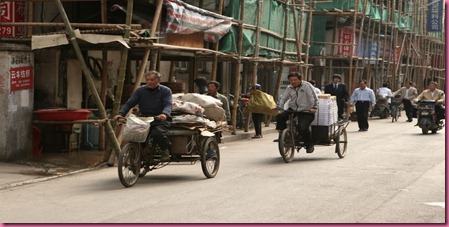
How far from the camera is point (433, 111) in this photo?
79.9 feet

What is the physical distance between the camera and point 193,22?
19.0 meters

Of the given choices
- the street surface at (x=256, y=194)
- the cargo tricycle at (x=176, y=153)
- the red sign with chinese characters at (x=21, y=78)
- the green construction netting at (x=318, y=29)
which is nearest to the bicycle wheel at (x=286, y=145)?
the street surface at (x=256, y=194)

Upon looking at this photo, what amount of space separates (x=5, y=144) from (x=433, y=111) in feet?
43.9

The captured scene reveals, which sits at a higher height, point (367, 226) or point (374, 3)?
point (374, 3)

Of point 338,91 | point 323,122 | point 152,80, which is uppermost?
point 152,80

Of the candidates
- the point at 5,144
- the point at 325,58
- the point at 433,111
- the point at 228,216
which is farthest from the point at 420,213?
the point at 325,58

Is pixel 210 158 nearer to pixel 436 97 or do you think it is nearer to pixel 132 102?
pixel 132 102

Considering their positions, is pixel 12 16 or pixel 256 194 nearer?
pixel 256 194

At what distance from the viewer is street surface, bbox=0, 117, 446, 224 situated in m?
9.15

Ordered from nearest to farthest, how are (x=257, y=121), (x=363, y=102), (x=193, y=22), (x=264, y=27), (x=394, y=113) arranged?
1. (x=193, y=22)
2. (x=257, y=121)
3. (x=264, y=27)
4. (x=363, y=102)
5. (x=394, y=113)

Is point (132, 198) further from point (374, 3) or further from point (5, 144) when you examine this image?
point (374, 3)

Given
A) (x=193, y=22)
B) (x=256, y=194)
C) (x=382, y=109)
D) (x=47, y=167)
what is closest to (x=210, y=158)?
(x=256, y=194)

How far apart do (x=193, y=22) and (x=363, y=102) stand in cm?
968

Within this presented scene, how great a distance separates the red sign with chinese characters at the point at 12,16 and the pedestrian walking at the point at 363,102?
1259cm
